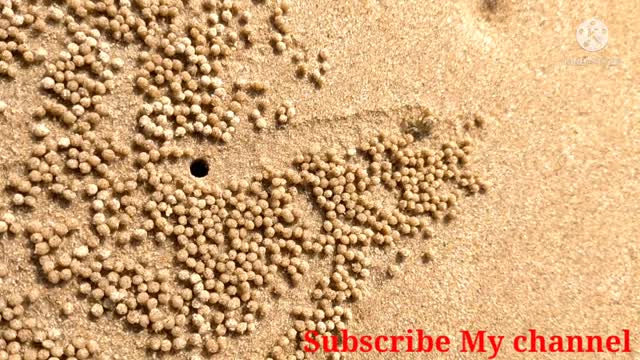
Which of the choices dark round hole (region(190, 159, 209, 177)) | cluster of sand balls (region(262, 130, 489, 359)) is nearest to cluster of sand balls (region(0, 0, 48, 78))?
dark round hole (region(190, 159, 209, 177))

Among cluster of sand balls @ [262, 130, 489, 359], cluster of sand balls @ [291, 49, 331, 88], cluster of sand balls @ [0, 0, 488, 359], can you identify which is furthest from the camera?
cluster of sand balls @ [291, 49, 331, 88]

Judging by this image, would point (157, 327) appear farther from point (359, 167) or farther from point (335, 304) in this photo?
point (359, 167)

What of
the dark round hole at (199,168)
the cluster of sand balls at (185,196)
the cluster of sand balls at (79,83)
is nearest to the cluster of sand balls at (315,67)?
the cluster of sand balls at (185,196)

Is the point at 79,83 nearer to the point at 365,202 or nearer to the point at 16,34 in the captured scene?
the point at 16,34

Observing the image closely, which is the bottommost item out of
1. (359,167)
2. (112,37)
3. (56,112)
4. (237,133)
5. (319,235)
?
(319,235)

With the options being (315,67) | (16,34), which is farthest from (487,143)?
(16,34)

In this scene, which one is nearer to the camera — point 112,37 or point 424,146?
point 112,37

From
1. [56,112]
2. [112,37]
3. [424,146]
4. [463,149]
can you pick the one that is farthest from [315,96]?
[56,112]

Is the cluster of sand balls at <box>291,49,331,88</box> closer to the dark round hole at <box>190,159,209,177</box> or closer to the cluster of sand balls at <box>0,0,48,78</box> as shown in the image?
the dark round hole at <box>190,159,209,177</box>
